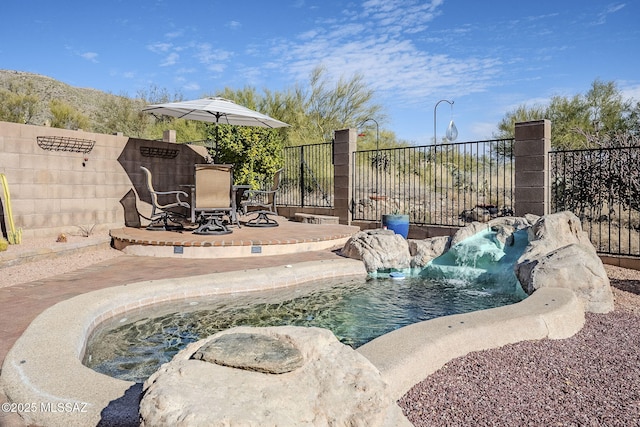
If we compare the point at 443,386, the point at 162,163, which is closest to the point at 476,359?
the point at 443,386

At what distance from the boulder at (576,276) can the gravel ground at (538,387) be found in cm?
89

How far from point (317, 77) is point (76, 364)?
56.5 feet

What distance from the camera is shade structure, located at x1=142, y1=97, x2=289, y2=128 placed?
7635mm

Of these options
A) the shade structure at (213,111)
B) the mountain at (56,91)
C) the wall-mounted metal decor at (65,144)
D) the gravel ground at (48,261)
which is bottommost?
the gravel ground at (48,261)

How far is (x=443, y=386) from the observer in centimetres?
240

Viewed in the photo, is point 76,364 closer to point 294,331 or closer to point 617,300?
point 294,331

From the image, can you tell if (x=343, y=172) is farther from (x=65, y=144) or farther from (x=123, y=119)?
(x=123, y=119)

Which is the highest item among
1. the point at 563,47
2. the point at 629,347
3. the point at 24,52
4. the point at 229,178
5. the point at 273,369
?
the point at 24,52

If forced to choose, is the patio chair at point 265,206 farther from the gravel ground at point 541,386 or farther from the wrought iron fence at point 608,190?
the gravel ground at point 541,386

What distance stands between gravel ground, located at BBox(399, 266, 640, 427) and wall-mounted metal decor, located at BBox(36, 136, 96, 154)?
728 cm

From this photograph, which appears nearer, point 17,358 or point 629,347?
point 17,358

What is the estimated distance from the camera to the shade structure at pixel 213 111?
7635 millimetres

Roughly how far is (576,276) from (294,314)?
9.23ft

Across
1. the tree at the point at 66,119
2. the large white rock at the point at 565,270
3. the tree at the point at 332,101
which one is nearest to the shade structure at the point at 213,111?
the large white rock at the point at 565,270
